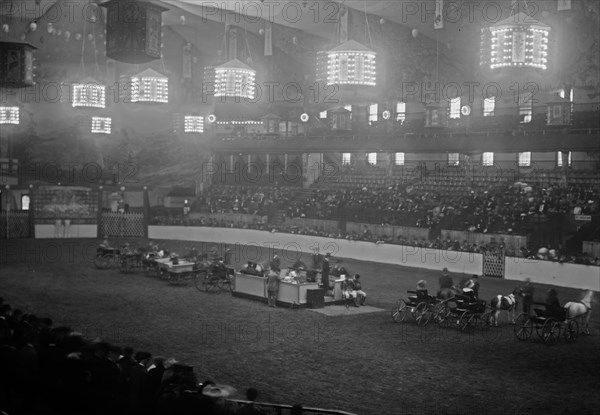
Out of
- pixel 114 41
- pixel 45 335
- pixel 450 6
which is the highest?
pixel 450 6

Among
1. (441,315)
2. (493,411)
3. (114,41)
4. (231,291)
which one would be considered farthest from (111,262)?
(493,411)

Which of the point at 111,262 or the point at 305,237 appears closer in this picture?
the point at 111,262

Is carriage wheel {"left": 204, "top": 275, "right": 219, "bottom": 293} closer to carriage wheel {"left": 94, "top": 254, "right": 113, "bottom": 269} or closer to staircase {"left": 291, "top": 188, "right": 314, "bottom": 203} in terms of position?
carriage wheel {"left": 94, "top": 254, "right": 113, "bottom": 269}

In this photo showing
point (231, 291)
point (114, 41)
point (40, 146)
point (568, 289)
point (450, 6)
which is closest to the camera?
point (114, 41)

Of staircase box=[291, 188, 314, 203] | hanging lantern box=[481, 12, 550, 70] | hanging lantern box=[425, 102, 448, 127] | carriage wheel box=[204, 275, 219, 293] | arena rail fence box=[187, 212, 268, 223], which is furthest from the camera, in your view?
staircase box=[291, 188, 314, 203]

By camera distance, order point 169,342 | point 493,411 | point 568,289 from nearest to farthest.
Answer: point 493,411
point 169,342
point 568,289

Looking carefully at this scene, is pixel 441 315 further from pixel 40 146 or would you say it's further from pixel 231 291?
pixel 40 146

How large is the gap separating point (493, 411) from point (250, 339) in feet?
23.9

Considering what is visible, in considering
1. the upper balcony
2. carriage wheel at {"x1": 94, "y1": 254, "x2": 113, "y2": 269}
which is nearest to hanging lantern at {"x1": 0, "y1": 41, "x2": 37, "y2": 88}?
carriage wheel at {"x1": 94, "y1": 254, "x2": 113, "y2": 269}

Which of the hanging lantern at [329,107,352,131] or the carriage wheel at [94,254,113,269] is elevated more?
the hanging lantern at [329,107,352,131]

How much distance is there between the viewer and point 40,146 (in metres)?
49.0

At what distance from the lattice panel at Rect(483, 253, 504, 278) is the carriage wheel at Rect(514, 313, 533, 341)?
34.3 feet

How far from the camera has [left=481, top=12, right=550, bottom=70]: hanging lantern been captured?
13.0 meters

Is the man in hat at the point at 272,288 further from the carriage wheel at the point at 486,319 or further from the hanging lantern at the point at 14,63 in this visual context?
the hanging lantern at the point at 14,63
